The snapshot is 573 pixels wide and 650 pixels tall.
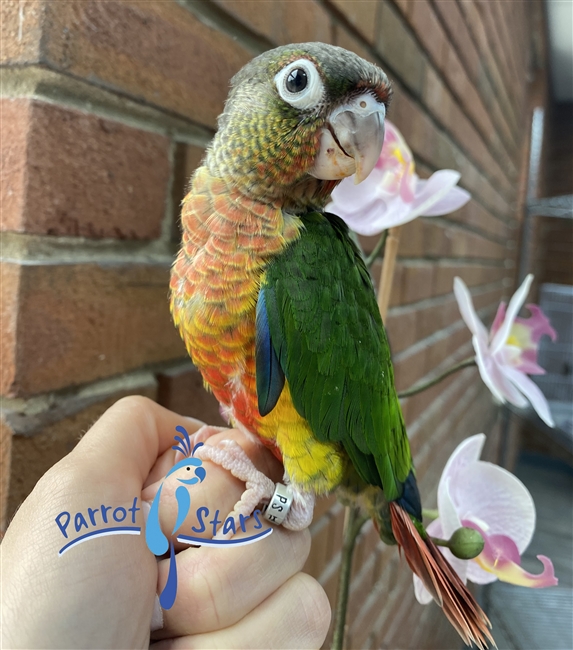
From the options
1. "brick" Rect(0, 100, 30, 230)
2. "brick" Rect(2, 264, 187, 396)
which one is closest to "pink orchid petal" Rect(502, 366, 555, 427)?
"brick" Rect(2, 264, 187, 396)

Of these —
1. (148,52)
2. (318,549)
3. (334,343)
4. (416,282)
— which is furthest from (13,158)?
(416,282)

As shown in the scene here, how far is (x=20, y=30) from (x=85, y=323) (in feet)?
0.72

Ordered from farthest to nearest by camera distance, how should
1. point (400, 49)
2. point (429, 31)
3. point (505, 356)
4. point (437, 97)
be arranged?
point (437, 97) < point (429, 31) < point (400, 49) < point (505, 356)

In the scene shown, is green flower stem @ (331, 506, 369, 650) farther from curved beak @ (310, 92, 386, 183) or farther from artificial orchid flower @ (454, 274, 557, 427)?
curved beak @ (310, 92, 386, 183)

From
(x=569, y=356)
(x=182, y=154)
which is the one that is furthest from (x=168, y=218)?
(x=569, y=356)

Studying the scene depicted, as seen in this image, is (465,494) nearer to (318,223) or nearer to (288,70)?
(318,223)

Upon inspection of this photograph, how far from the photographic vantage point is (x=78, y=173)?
1.23 ft

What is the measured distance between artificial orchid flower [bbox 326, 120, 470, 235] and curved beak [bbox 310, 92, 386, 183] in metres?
0.07

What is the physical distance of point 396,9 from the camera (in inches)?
29.8

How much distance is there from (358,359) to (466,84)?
1.14 meters

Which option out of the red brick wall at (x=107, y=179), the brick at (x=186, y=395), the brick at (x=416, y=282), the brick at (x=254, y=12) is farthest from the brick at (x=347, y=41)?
the brick at (x=186, y=395)

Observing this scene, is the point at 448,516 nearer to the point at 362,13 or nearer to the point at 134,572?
the point at 134,572

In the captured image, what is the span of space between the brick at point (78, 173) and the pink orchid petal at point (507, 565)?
0.43 m

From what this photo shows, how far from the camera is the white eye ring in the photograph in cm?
33
